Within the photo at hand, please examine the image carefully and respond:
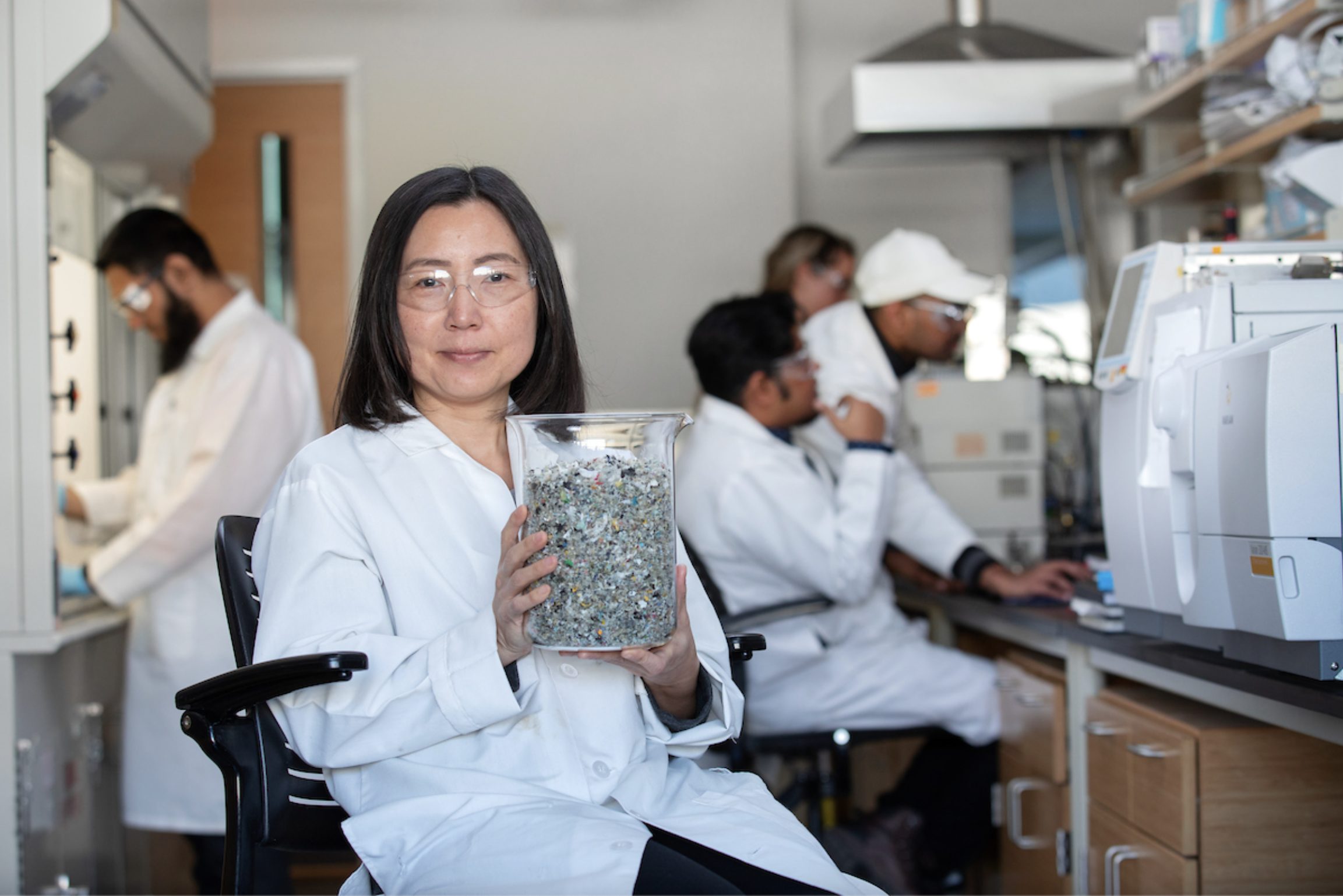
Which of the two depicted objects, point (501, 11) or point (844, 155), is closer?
point (844, 155)

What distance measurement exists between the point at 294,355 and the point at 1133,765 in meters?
1.80

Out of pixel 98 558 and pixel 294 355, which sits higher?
pixel 294 355

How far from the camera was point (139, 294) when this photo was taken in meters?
2.51

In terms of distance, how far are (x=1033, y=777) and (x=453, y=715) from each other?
1365mm

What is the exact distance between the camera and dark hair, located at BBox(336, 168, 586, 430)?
125 centimetres

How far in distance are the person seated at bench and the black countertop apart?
207 millimetres

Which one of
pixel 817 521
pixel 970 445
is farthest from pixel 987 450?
pixel 817 521

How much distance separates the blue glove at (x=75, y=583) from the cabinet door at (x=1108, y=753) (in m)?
1.85

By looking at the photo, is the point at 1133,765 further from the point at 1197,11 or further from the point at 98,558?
the point at 98,558

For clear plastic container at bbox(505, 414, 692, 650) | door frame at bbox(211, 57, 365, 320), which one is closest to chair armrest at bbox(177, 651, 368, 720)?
clear plastic container at bbox(505, 414, 692, 650)

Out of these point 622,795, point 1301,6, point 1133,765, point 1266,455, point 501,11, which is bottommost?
point 1133,765

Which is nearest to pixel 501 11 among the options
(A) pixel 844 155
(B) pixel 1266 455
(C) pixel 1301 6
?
(A) pixel 844 155

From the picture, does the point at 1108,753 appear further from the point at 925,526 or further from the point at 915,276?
the point at 915,276

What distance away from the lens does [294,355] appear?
8.45 ft
